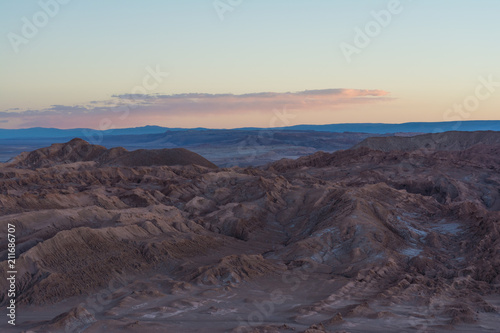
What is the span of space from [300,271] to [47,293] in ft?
39.4

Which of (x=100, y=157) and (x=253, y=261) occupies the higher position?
(x=100, y=157)

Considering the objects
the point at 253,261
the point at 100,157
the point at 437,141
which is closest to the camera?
the point at 253,261

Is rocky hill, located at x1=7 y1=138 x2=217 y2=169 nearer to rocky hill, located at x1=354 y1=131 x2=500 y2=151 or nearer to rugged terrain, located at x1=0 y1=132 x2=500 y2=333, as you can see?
rugged terrain, located at x1=0 y1=132 x2=500 y2=333

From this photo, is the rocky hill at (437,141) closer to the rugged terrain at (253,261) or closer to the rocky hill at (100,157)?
the rocky hill at (100,157)

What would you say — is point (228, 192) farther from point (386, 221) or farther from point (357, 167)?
point (357, 167)

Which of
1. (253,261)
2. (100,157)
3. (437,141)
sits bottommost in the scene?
(253,261)

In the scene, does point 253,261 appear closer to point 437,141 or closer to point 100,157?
point 100,157

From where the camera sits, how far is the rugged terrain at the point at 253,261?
20.4 metres

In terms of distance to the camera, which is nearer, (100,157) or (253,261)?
(253,261)

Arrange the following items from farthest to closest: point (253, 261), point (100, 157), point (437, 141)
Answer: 1. point (437, 141)
2. point (100, 157)
3. point (253, 261)

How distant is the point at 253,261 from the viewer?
27.7m

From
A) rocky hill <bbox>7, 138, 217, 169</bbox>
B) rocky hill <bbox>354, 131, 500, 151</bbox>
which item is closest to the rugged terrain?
rocky hill <bbox>7, 138, 217, 169</bbox>

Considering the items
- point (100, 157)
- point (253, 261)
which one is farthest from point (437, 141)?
point (253, 261)

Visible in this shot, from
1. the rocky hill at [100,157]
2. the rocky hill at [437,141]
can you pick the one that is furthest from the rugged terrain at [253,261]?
the rocky hill at [437,141]
